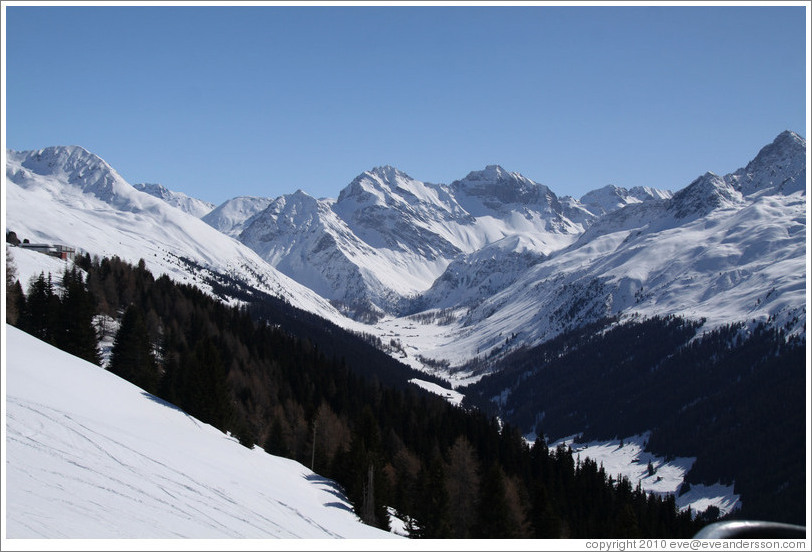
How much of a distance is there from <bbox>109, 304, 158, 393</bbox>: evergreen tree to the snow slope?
14.8 metres

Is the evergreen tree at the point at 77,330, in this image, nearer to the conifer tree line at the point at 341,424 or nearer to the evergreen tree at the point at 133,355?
the conifer tree line at the point at 341,424

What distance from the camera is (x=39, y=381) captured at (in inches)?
1485

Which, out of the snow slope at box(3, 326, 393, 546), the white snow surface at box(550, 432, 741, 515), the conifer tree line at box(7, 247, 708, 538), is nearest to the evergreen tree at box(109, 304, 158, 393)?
the conifer tree line at box(7, 247, 708, 538)

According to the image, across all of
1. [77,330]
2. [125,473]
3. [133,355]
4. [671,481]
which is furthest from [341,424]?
[671,481]

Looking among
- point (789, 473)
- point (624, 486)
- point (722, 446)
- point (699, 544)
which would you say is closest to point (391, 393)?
point (624, 486)

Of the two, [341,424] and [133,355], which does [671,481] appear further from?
[133,355]

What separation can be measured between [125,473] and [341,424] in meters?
45.1

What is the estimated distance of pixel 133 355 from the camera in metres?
65.6

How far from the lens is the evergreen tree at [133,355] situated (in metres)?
63.2

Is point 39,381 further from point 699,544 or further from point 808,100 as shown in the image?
point 808,100

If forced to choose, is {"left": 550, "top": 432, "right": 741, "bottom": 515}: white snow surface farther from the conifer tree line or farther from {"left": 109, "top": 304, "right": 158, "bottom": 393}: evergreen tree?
{"left": 109, "top": 304, "right": 158, "bottom": 393}: evergreen tree

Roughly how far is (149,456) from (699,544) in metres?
28.4

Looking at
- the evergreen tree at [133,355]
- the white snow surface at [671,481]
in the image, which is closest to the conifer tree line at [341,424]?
the evergreen tree at [133,355]

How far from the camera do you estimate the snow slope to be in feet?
79.9
